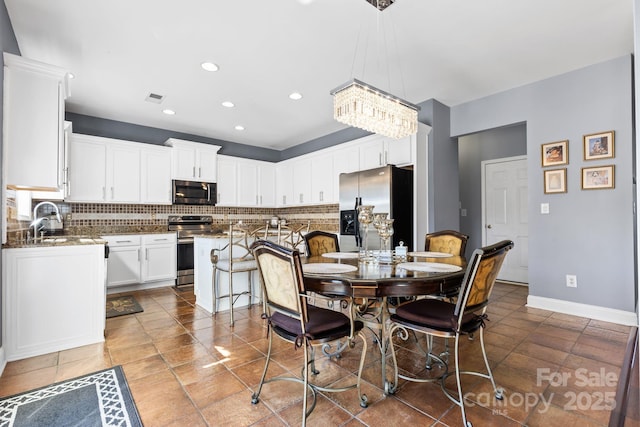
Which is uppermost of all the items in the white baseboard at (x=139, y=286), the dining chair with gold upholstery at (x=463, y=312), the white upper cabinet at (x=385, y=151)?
the white upper cabinet at (x=385, y=151)

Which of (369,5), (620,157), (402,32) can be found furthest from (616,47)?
(369,5)

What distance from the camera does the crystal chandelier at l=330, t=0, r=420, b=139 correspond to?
7.85 feet

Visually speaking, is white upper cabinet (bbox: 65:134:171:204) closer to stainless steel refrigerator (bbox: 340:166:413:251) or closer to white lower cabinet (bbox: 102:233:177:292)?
white lower cabinet (bbox: 102:233:177:292)

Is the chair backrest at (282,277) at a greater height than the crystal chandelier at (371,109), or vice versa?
the crystal chandelier at (371,109)

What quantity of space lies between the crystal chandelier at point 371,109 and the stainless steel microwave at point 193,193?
11.4ft

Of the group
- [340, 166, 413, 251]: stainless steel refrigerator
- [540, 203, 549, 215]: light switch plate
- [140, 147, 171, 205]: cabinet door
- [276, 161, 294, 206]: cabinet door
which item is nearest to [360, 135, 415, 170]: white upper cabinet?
[340, 166, 413, 251]: stainless steel refrigerator

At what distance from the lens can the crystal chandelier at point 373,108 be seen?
239cm

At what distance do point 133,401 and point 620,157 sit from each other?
4.59 m

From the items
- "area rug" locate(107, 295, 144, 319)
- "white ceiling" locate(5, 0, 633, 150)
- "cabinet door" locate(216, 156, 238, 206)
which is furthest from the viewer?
"cabinet door" locate(216, 156, 238, 206)

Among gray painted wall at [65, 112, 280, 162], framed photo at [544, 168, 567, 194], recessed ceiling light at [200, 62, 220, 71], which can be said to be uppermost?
recessed ceiling light at [200, 62, 220, 71]

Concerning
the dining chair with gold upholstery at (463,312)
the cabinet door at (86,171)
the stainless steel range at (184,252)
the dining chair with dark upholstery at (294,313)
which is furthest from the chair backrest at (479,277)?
the cabinet door at (86,171)

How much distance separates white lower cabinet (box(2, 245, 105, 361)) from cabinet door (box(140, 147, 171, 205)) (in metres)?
2.47

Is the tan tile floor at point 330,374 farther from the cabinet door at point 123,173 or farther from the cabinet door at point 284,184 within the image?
the cabinet door at point 284,184

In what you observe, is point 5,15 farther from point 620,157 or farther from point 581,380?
point 620,157
